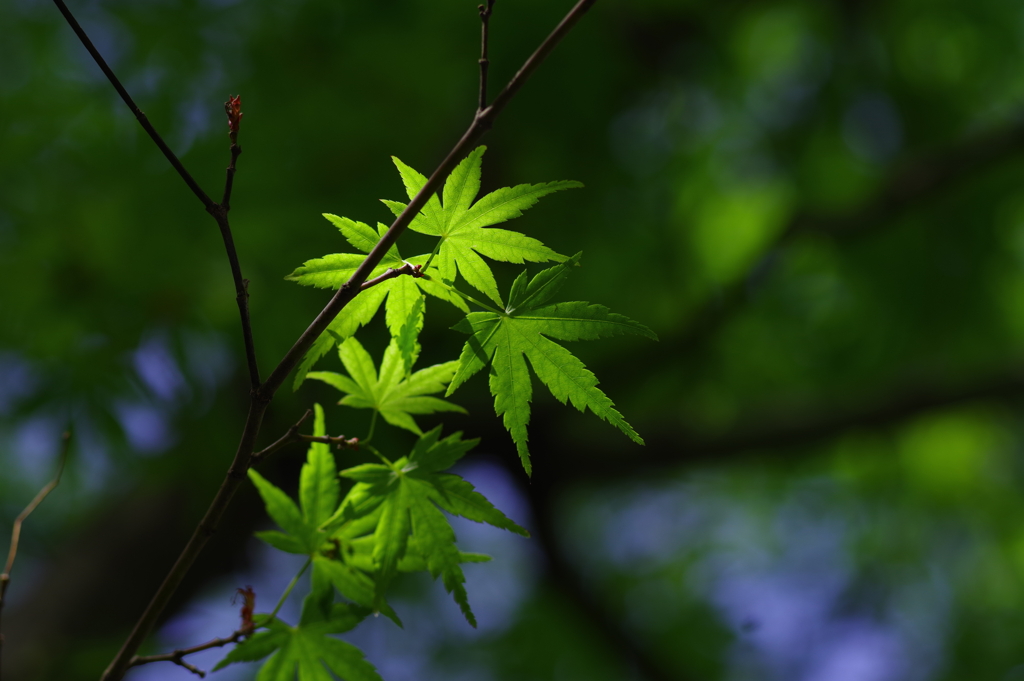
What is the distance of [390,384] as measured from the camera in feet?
3.64

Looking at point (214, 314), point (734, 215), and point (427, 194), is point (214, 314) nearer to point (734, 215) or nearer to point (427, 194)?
point (427, 194)

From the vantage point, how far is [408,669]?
16.8ft

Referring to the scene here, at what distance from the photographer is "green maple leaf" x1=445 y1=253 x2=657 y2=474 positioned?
90 centimetres

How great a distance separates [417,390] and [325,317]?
0.94 feet

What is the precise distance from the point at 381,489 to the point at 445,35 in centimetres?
271

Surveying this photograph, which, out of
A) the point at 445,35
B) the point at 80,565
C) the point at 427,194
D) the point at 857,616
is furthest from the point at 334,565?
the point at 857,616

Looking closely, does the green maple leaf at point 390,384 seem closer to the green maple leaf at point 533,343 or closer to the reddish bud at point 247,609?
the green maple leaf at point 533,343

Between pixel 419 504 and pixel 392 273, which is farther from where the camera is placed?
pixel 419 504

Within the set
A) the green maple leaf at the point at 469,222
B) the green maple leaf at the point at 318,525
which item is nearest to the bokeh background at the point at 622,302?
the green maple leaf at the point at 318,525

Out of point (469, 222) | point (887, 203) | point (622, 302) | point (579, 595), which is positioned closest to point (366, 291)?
point (469, 222)

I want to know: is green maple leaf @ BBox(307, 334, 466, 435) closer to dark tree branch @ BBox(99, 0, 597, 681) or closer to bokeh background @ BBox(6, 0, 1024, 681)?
dark tree branch @ BBox(99, 0, 597, 681)

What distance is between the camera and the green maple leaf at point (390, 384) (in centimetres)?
109

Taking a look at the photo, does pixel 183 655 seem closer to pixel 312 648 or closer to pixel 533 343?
pixel 312 648

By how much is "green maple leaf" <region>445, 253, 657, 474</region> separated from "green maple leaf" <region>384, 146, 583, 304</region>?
0.04m
